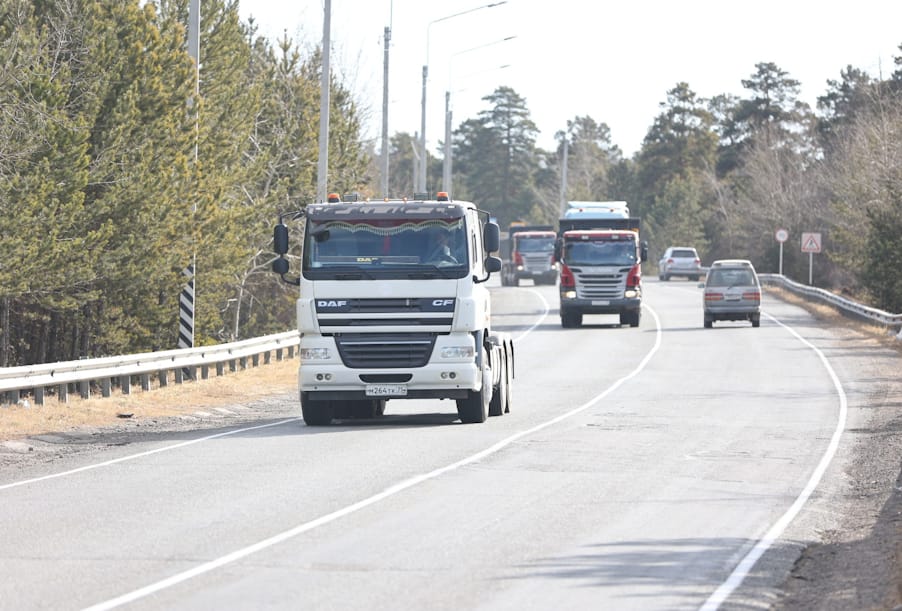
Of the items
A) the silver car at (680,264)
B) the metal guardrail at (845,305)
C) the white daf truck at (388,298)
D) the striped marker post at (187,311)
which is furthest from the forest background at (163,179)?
the white daf truck at (388,298)

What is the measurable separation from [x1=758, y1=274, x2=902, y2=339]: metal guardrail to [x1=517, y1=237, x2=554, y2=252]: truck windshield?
33.5ft

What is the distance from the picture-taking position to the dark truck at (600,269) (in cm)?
4703

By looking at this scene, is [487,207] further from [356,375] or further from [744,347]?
[356,375]

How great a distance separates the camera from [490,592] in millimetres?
9750

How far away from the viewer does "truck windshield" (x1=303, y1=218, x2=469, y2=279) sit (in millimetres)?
20328

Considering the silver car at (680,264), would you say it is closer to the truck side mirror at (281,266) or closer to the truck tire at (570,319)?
the truck tire at (570,319)

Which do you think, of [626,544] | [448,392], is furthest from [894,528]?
[448,392]

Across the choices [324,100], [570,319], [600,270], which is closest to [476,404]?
[324,100]

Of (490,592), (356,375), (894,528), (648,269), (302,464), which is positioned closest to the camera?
(490,592)

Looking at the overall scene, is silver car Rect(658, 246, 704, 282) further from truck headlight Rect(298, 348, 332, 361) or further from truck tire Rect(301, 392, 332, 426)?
truck headlight Rect(298, 348, 332, 361)

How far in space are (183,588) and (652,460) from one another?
872cm

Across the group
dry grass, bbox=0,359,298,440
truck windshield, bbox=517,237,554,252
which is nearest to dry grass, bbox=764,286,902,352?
truck windshield, bbox=517,237,554,252

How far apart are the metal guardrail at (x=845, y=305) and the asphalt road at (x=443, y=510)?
2046 centimetres

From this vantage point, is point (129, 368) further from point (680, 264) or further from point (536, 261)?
point (680, 264)
